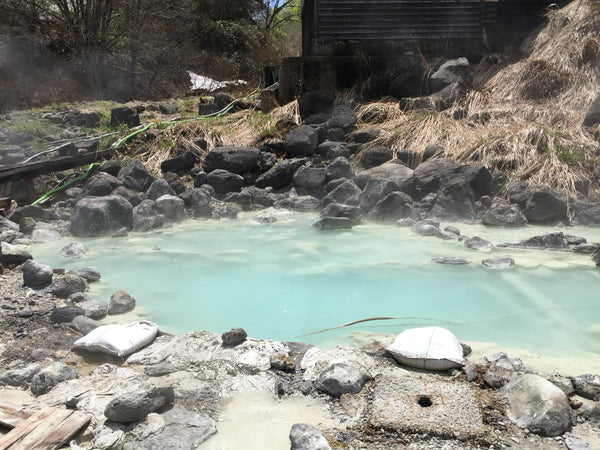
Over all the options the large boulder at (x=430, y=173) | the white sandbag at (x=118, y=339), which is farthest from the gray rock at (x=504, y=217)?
the white sandbag at (x=118, y=339)

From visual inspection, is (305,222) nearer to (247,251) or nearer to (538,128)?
(247,251)

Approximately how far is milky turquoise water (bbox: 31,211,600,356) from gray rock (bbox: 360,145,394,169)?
1568 millimetres

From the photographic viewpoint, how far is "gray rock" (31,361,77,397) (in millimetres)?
2379

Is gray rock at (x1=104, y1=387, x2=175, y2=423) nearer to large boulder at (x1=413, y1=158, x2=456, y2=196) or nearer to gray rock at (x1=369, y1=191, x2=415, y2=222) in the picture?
gray rock at (x1=369, y1=191, x2=415, y2=222)

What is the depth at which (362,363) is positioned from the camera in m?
2.56

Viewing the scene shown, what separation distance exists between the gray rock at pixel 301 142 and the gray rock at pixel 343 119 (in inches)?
18.1

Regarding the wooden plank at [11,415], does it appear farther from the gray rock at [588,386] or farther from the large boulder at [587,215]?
the large boulder at [587,215]

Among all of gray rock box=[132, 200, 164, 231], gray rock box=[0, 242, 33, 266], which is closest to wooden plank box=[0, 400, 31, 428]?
gray rock box=[0, 242, 33, 266]

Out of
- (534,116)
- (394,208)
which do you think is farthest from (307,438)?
(534,116)

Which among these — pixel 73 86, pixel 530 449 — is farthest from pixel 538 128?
pixel 73 86

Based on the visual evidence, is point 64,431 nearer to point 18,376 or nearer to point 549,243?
point 18,376

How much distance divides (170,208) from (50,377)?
3448 millimetres

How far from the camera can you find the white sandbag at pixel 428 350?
2.48 meters

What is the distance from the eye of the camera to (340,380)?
2.34 m
